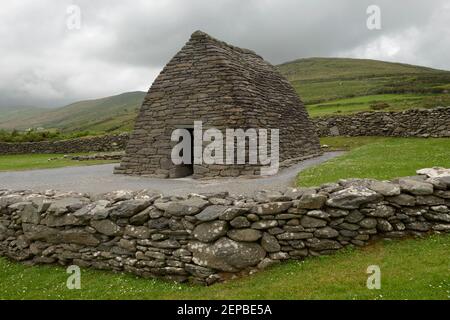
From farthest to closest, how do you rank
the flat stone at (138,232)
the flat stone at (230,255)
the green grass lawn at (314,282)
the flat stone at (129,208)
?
the flat stone at (129,208)
the flat stone at (138,232)
the flat stone at (230,255)
the green grass lawn at (314,282)

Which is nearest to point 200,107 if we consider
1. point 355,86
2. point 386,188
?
point 386,188

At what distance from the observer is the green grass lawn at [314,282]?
203 inches

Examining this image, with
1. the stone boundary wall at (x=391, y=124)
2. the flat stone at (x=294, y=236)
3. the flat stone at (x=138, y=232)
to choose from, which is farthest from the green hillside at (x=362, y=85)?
the flat stone at (x=138, y=232)

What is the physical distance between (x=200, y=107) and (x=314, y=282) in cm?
1150

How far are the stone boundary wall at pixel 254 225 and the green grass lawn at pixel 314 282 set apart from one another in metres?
0.24

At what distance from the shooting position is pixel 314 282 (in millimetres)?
5660

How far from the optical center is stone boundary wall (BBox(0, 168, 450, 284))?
6.53 metres

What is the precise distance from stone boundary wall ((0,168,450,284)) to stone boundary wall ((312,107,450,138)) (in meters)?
19.9

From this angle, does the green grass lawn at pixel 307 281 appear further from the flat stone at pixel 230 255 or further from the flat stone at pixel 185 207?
the flat stone at pixel 185 207

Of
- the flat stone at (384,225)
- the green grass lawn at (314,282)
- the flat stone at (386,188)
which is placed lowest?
the green grass lawn at (314,282)

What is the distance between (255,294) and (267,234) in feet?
4.21

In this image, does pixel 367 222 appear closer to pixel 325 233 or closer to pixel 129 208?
pixel 325 233
